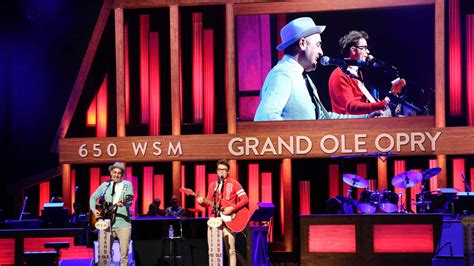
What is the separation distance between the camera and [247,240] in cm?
1384

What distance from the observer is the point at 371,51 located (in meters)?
18.7

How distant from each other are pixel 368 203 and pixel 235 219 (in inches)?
189

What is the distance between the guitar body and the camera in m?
12.2

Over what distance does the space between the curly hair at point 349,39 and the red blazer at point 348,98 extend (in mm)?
609

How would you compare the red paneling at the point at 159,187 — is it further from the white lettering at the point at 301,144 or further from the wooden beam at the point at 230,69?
the white lettering at the point at 301,144

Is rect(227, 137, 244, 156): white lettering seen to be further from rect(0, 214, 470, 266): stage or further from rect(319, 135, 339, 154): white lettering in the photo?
rect(0, 214, 470, 266): stage

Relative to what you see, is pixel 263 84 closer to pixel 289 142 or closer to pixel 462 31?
pixel 289 142

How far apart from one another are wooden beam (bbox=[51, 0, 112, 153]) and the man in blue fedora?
418 cm

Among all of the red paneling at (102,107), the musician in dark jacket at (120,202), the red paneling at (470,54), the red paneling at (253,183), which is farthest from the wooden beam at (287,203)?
the musician in dark jacket at (120,202)

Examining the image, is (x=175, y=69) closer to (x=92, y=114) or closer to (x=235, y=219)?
(x=92, y=114)

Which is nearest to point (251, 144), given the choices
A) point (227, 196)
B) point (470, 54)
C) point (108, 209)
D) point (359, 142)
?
point (359, 142)

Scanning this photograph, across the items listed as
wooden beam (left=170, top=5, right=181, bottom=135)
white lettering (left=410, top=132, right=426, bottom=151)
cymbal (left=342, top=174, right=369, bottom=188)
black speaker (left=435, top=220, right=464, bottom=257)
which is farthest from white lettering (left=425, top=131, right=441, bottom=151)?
wooden beam (left=170, top=5, right=181, bottom=135)

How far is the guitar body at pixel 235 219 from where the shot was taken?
12.2m

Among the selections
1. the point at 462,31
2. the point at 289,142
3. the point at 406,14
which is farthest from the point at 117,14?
the point at 462,31
